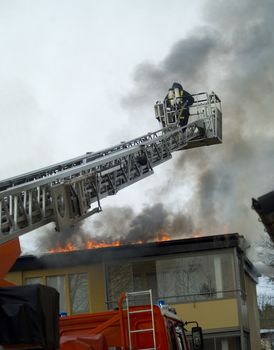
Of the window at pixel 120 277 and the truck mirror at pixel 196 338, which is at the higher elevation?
the window at pixel 120 277

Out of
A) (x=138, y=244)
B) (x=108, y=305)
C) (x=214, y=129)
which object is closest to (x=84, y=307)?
(x=108, y=305)

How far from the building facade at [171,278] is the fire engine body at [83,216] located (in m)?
4.27

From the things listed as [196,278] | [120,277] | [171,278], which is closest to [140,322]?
[196,278]

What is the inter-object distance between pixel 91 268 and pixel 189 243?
3.17 meters

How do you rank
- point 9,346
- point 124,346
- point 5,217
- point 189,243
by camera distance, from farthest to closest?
1. point 189,243
2. point 5,217
3. point 124,346
4. point 9,346

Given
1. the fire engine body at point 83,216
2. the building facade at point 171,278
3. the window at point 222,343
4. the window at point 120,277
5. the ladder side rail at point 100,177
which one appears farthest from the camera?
the window at point 120,277

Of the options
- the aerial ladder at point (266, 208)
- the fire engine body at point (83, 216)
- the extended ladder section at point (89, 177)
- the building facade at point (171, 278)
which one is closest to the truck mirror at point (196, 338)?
the fire engine body at point (83, 216)

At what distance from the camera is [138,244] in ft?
63.0

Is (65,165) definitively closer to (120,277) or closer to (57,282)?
(120,277)

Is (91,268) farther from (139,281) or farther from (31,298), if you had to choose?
(31,298)

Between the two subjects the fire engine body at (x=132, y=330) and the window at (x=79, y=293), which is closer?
the fire engine body at (x=132, y=330)

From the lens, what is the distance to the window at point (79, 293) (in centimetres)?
1955

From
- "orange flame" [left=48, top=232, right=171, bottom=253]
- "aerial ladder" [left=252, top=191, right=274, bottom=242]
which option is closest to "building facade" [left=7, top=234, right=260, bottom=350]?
"orange flame" [left=48, top=232, right=171, bottom=253]

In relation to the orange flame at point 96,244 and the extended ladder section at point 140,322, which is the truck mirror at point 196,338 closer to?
the extended ladder section at point 140,322
